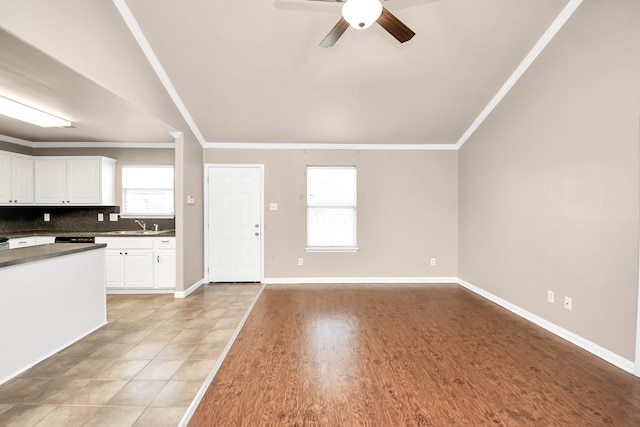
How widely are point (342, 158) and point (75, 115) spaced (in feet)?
11.9

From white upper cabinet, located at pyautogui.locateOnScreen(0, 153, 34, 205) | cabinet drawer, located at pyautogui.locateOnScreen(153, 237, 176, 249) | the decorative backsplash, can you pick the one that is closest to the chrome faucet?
the decorative backsplash

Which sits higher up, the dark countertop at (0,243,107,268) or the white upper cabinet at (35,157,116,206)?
the white upper cabinet at (35,157,116,206)

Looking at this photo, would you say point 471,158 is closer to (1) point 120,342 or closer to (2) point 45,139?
(1) point 120,342

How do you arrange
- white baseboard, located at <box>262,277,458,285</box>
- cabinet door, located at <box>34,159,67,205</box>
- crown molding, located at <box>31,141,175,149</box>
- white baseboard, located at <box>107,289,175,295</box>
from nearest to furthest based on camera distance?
white baseboard, located at <box>107,289,175,295</box>, cabinet door, located at <box>34,159,67,205</box>, crown molding, located at <box>31,141,175,149</box>, white baseboard, located at <box>262,277,458,285</box>

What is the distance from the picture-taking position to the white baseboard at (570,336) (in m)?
2.35

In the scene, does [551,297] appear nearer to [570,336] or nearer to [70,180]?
[570,336]

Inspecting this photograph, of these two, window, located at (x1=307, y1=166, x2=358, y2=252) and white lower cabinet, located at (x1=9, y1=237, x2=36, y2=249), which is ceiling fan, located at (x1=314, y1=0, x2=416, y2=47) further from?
white lower cabinet, located at (x1=9, y1=237, x2=36, y2=249)

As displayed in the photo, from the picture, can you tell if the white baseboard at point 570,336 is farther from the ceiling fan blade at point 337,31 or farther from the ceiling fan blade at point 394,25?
the ceiling fan blade at point 337,31

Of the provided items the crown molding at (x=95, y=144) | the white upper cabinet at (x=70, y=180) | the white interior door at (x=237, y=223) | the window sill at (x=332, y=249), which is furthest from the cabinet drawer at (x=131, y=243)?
the window sill at (x=332, y=249)

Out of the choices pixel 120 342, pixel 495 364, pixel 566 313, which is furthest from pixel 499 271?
pixel 120 342

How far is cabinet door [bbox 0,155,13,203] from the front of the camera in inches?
165

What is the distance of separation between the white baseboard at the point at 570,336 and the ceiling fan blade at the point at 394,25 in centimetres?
312

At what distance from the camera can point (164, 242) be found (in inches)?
168

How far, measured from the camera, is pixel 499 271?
3.92 metres
